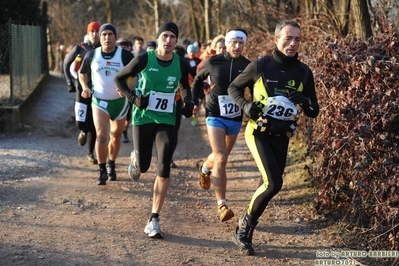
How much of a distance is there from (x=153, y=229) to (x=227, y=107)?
5.55ft

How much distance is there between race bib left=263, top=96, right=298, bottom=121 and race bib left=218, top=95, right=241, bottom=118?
1.40 metres

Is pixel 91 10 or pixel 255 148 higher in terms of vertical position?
pixel 91 10

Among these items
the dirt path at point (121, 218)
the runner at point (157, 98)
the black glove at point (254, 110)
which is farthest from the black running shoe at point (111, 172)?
the black glove at point (254, 110)

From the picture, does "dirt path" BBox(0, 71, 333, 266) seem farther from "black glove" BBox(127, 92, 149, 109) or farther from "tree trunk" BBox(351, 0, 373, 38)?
"tree trunk" BBox(351, 0, 373, 38)

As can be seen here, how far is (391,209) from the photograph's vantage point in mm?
5488

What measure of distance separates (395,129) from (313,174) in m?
2.26

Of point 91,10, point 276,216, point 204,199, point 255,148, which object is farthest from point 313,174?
point 91,10

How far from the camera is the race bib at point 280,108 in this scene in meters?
5.84

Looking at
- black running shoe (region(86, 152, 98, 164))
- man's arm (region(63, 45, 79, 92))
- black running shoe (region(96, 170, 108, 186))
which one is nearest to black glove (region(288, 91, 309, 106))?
black running shoe (region(96, 170, 108, 186))

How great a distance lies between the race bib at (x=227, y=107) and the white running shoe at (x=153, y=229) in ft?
5.01

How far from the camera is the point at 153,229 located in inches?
253

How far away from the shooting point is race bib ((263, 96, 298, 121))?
584cm

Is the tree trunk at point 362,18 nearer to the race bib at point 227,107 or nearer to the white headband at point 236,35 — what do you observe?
the white headband at point 236,35

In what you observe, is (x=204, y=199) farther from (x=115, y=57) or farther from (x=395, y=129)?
(x=395, y=129)
